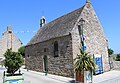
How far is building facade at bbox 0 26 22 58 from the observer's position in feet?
159

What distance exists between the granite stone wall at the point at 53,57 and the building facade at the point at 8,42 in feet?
68.3

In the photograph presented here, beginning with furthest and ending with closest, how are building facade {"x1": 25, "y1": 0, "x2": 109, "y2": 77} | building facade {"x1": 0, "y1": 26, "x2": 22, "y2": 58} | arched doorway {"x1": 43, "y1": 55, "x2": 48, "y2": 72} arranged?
1. building facade {"x1": 0, "y1": 26, "x2": 22, "y2": 58}
2. arched doorway {"x1": 43, "y1": 55, "x2": 48, "y2": 72}
3. building facade {"x1": 25, "y1": 0, "x2": 109, "y2": 77}

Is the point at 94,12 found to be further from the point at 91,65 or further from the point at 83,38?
the point at 91,65

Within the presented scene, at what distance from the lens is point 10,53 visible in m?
15.4

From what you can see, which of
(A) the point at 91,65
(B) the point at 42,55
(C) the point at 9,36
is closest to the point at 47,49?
(B) the point at 42,55

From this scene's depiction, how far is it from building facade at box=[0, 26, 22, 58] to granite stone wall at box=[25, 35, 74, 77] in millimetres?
20828

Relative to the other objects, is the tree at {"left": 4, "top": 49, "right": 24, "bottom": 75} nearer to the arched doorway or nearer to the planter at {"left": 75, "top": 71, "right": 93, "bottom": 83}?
the planter at {"left": 75, "top": 71, "right": 93, "bottom": 83}

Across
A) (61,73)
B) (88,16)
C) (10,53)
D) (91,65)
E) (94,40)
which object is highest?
(88,16)

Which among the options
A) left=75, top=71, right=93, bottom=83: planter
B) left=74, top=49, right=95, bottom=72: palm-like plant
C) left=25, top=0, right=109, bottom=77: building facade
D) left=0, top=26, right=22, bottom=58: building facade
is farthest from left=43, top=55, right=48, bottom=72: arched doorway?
left=0, top=26, right=22, bottom=58: building facade

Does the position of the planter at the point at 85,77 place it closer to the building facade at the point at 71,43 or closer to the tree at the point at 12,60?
the building facade at the point at 71,43

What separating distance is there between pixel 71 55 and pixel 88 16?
5.97m

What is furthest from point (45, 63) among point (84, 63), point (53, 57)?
point (84, 63)

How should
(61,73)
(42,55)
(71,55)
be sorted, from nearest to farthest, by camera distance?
(71,55) < (61,73) < (42,55)

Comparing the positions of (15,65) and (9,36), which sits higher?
(9,36)
